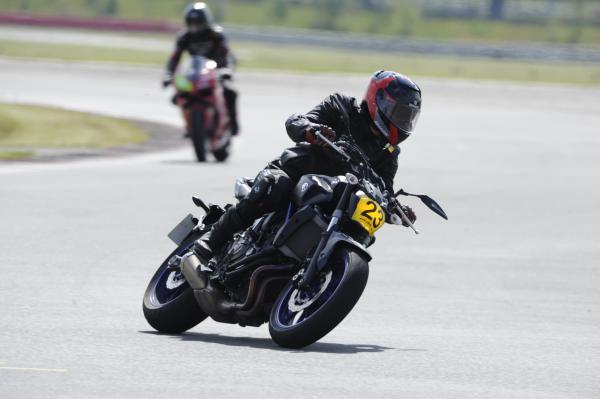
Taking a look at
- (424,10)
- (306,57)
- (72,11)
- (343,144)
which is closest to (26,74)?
(306,57)

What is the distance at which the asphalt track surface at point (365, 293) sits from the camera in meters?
6.30

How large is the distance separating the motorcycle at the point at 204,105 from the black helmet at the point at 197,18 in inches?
16.6

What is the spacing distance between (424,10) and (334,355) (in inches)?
3477

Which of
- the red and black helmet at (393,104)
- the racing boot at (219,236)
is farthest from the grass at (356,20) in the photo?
the red and black helmet at (393,104)

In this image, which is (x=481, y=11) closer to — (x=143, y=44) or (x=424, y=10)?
(x=424, y=10)

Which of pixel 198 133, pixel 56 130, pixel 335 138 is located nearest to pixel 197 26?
pixel 198 133

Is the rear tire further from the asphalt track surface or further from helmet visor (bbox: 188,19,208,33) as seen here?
helmet visor (bbox: 188,19,208,33)

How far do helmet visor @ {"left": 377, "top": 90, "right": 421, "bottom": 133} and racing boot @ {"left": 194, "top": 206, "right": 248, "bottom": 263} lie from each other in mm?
965

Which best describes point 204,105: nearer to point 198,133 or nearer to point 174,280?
point 198,133

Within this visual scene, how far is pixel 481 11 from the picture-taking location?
320ft

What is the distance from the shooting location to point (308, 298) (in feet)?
23.4

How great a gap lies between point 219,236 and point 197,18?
12.3 m

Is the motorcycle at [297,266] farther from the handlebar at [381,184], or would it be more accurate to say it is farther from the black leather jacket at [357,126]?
the black leather jacket at [357,126]

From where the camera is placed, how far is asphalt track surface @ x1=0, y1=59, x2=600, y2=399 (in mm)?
6301
